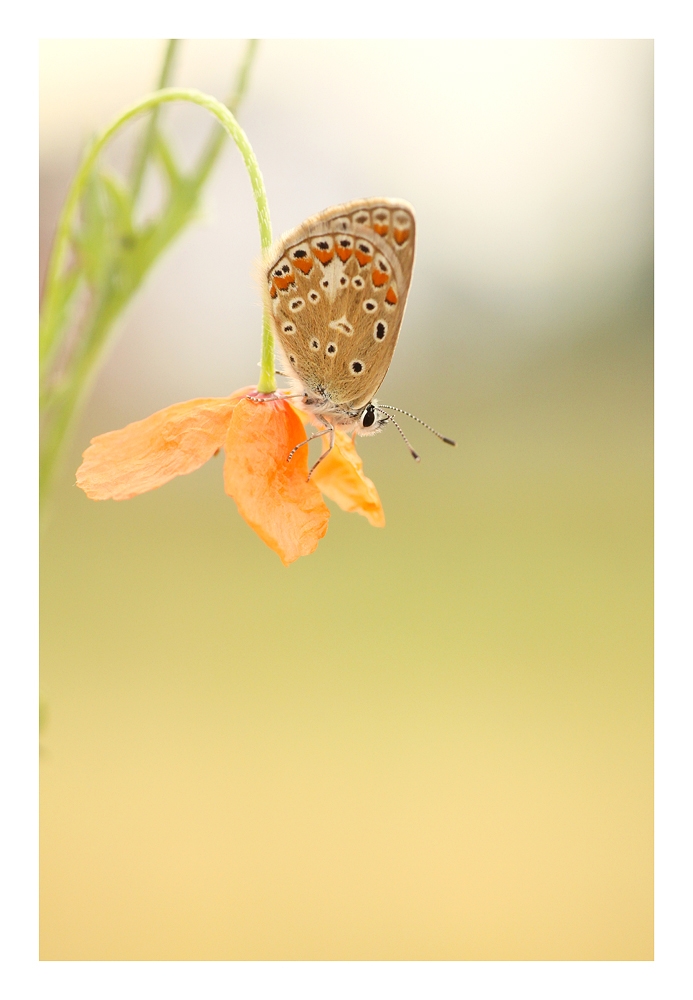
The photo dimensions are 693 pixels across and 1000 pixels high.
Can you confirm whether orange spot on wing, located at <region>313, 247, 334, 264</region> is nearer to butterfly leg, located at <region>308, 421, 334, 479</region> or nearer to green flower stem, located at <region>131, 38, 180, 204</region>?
butterfly leg, located at <region>308, 421, 334, 479</region>

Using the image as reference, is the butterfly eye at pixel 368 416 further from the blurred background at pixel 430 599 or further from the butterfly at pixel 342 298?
the blurred background at pixel 430 599

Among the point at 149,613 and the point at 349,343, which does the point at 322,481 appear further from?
the point at 149,613

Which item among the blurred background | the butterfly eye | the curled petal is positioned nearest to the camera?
the curled petal

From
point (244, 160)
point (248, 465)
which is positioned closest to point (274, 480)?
point (248, 465)

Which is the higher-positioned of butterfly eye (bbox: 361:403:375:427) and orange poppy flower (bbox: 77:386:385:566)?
butterfly eye (bbox: 361:403:375:427)

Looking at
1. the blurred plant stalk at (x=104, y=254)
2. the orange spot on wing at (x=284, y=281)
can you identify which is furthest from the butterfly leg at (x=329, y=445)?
the blurred plant stalk at (x=104, y=254)

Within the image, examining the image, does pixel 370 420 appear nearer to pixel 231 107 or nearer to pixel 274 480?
pixel 274 480

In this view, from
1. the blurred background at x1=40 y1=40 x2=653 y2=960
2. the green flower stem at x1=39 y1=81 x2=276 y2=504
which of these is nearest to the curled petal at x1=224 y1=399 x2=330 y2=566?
the green flower stem at x1=39 y1=81 x2=276 y2=504

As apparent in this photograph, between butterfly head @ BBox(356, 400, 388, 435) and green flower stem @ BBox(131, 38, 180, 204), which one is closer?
butterfly head @ BBox(356, 400, 388, 435)
